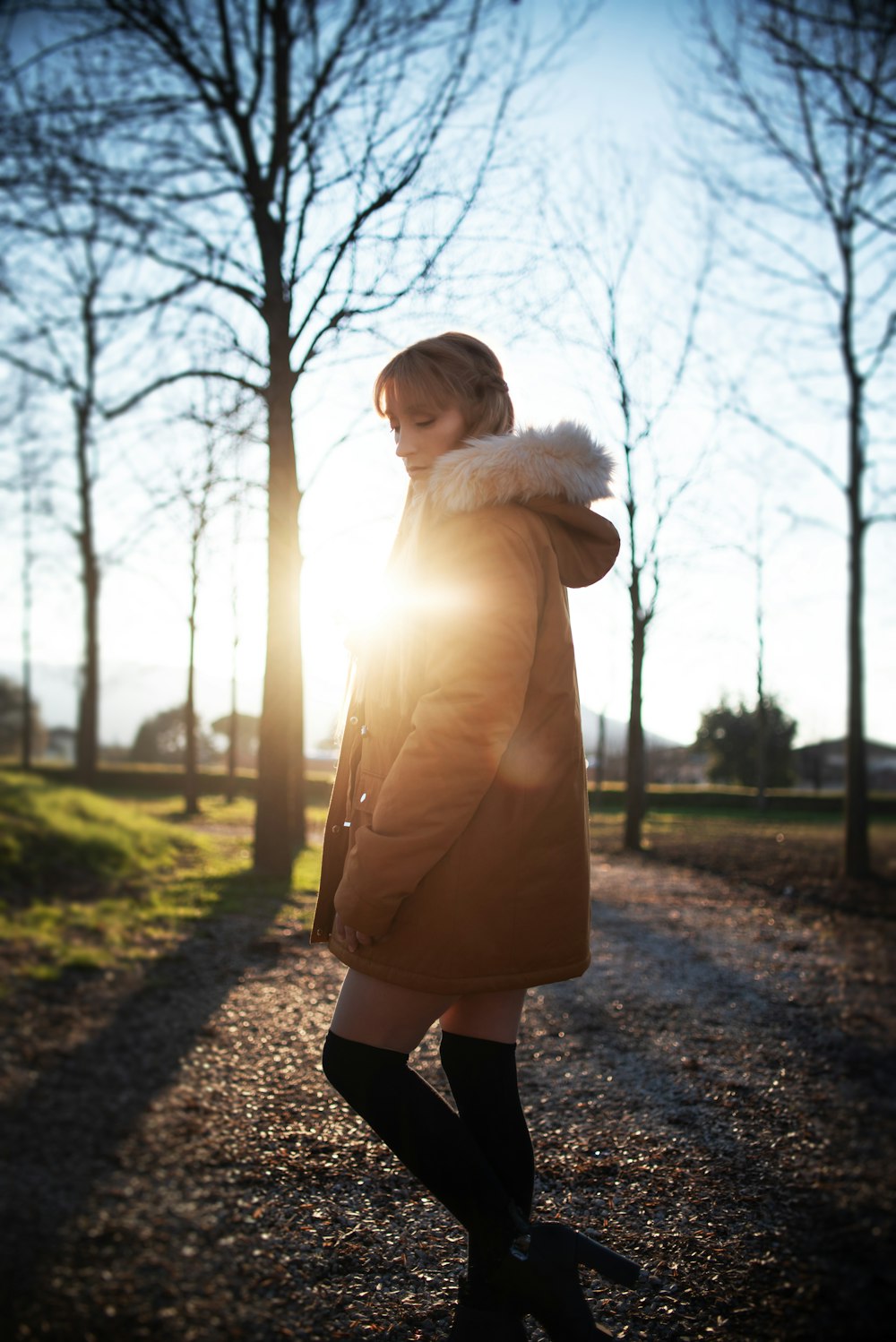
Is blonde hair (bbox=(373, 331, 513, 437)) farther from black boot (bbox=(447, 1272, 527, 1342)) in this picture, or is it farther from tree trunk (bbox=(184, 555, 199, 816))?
tree trunk (bbox=(184, 555, 199, 816))

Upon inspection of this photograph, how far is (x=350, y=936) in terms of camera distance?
1.64 metres

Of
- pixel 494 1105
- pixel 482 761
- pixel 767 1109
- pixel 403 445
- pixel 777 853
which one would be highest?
pixel 403 445

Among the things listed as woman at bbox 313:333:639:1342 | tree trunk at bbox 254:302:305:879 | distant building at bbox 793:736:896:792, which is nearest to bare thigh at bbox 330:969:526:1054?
woman at bbox 313:333:639:1342

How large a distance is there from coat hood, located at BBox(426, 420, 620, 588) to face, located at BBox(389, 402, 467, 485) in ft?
0.26

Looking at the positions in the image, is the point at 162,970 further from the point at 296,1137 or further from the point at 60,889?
the point at 296,1137

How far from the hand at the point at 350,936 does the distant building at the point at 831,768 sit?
33508 mm

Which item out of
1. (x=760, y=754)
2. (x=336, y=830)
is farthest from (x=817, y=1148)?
(x=760, y=754)

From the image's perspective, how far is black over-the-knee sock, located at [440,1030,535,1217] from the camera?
1749 mm

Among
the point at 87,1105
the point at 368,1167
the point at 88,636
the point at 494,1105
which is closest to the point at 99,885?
the point at 87,1105

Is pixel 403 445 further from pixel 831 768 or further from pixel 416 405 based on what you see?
pixel 831 768

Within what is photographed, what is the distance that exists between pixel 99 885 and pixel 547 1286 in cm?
507

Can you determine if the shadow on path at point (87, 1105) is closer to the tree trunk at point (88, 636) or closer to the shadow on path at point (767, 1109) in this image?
the shadow on path at point (767, 1109)

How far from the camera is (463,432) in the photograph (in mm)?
1921

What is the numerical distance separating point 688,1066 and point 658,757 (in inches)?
1509
